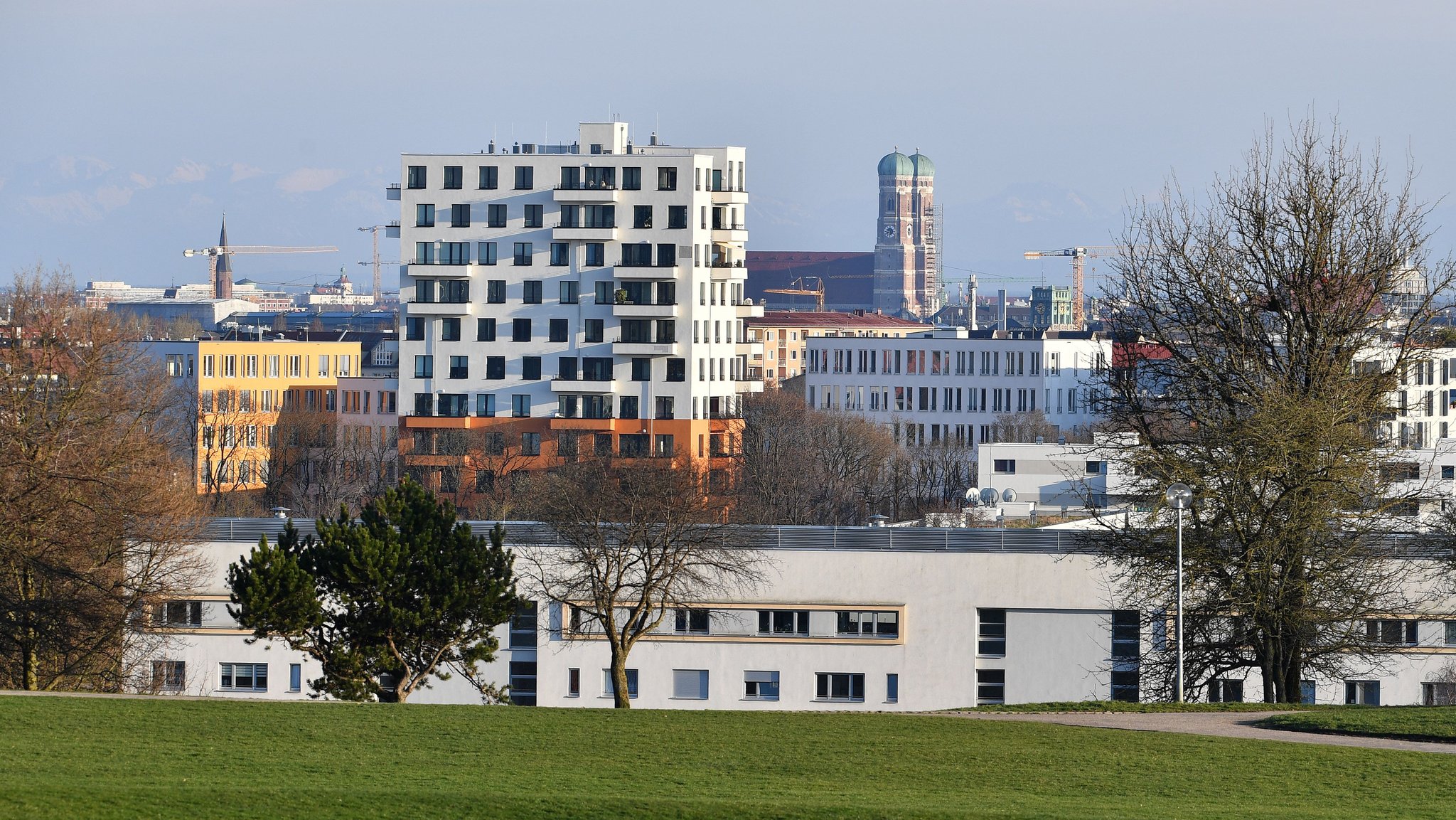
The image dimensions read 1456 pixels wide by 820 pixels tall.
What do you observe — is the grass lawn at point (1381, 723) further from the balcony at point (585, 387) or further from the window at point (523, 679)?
the balcony at point (585, 387)

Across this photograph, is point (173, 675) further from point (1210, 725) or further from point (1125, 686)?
point (1210, 725)

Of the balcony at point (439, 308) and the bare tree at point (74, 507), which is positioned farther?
the balcony at point (439, 308)

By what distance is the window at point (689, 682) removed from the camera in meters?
60.5

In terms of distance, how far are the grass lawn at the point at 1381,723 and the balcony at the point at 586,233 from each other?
87235 mm

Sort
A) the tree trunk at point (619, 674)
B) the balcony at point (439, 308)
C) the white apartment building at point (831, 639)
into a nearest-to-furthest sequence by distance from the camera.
→ the tree trunk at point (619, 674) → the white apartment building at point (831, 639) → the balcony at point (439, 308)

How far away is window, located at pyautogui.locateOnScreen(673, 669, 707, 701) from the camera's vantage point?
198ft

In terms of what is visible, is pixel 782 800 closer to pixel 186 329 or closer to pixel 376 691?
pixel 376 691

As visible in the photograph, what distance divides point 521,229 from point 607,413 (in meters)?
12.8

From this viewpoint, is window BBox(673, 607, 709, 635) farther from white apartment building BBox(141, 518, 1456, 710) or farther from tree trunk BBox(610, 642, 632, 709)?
tree trunk BBox(610, 642, 632, 709)

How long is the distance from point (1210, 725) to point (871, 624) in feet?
92.5

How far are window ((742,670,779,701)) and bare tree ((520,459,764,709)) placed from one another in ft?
9.04

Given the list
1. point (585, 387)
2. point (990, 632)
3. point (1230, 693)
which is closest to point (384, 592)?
point (990, 632)

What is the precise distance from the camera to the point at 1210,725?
1272 inches

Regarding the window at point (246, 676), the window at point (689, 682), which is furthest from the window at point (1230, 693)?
the window at point (246, 676)
